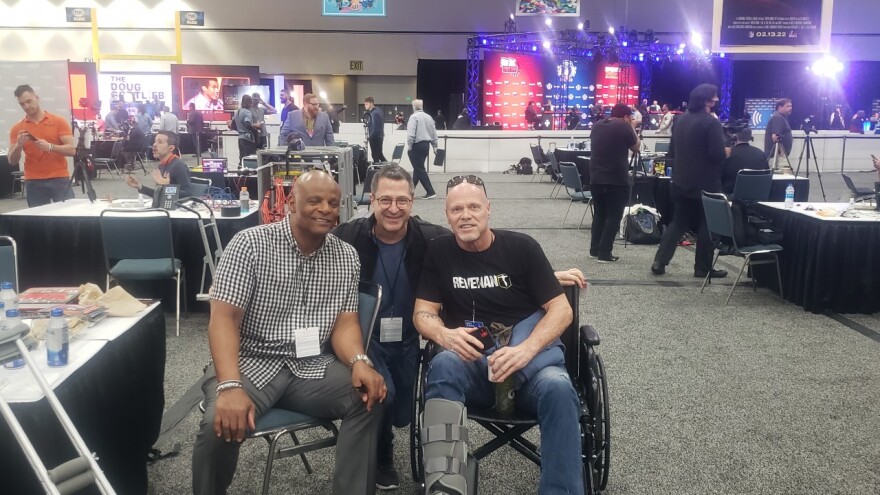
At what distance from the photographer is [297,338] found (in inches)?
92.1

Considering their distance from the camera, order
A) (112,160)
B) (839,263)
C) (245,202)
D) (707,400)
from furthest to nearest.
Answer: (112,160), (245,202), (839,263), (707,400)

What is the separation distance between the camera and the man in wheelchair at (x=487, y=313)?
90.6 inches

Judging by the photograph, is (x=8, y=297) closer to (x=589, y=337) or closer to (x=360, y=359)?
(x=360, y=359)

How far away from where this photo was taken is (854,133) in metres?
15.9

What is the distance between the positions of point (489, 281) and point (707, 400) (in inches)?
61.7

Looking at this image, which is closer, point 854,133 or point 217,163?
point 217,163

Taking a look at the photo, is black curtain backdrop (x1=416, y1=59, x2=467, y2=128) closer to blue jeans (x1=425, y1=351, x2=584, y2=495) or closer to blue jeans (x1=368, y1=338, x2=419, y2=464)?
blue jeans (x1=368, y1=338, x2=419, y2=464)

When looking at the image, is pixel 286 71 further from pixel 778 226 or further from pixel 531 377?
pixel 531 377

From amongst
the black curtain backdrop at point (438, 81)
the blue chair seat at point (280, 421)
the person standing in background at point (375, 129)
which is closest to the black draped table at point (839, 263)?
the blue chair seat at point (280, 421)

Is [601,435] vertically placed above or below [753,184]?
below

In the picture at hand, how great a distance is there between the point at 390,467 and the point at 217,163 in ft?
16.6

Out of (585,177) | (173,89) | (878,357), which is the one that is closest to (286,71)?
(173,89)

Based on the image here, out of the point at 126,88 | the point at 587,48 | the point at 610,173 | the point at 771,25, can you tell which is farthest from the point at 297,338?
the point at 126,88

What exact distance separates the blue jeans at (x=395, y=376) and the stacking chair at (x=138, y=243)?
2.13 metres
